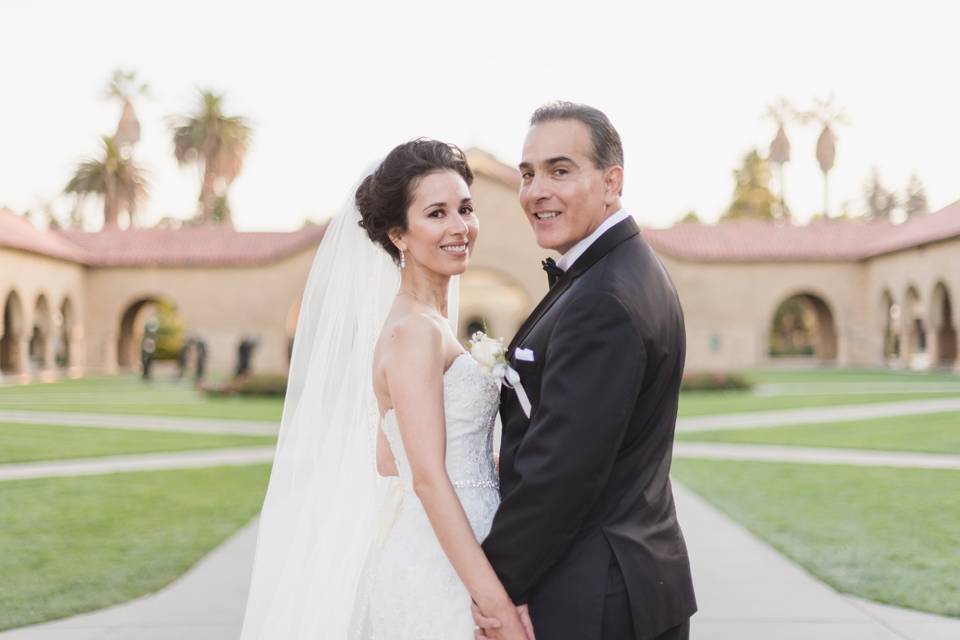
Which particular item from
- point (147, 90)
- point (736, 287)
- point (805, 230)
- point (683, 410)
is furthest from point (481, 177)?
point (147, 90)

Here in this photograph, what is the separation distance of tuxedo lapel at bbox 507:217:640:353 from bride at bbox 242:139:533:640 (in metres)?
0.27

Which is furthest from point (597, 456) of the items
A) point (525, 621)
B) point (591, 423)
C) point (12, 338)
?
point (12, 338)

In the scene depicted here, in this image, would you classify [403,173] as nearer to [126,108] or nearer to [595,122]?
[595,122]

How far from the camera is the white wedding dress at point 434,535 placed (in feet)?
9.03

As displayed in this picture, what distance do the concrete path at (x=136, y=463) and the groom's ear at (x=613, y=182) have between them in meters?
10.7

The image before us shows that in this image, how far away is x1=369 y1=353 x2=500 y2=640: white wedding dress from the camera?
2.75 meters

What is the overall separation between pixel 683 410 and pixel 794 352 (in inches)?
1654

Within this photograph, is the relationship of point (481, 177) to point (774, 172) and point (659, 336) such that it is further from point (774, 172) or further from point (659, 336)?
point (659, 336)

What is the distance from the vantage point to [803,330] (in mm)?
68938

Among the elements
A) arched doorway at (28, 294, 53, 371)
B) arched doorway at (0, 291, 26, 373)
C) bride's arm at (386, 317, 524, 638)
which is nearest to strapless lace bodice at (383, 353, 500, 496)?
bride's arm at (386, 317, 524, 638)

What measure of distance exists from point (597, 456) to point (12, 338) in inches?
1710

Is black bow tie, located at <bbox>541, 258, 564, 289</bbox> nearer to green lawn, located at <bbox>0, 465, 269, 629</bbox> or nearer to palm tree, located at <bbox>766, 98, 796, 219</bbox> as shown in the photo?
green lawn, located at <bbox>0, 465, 269, 629</bbox>

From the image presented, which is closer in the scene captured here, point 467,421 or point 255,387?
point 467,421

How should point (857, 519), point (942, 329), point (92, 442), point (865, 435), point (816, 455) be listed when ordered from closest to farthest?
point (857, 519) < point (816, 455) < point (92, 442) < point (865, 435) < point (942, 329)
